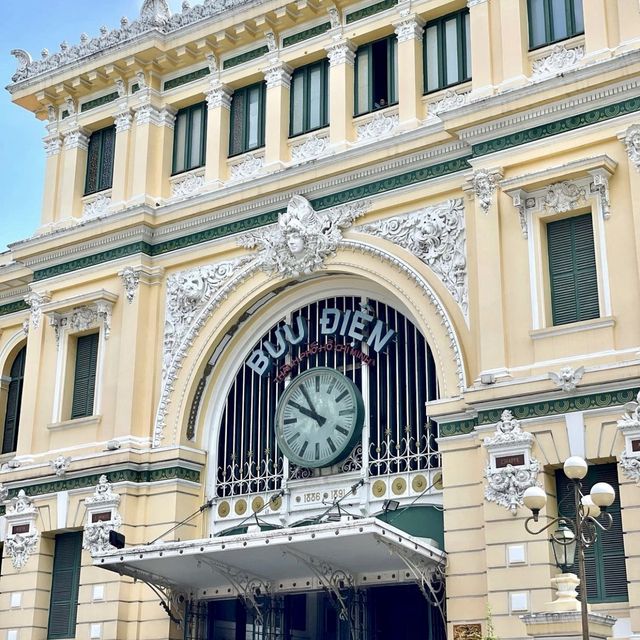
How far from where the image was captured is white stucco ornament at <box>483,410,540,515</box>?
2156 cm

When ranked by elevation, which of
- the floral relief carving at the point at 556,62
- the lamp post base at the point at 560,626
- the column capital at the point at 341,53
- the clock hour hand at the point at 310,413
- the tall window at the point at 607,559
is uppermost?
the column capital at the point at 341,53

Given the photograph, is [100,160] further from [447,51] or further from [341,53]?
[447,51]

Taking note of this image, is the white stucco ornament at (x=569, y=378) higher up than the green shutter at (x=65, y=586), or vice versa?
the white stucco ornament at (x=569, y=378)

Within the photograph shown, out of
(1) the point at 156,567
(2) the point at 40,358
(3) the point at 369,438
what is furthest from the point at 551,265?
(2) the point at 40,358

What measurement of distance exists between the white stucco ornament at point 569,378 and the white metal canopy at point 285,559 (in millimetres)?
3890

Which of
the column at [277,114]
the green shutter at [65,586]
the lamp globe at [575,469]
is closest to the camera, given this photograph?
the lamp globe at [575,469]

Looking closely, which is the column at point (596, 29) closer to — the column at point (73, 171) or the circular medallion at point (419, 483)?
the circular medallion at point (419, 483)

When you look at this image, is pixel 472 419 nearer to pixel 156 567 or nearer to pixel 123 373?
pixel 156 567

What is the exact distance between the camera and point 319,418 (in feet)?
84.9

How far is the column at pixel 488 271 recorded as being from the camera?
74.9 feet

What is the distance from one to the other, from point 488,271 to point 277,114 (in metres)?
7.68

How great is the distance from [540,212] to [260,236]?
23.4 feet

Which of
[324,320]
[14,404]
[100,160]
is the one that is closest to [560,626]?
[324,320]

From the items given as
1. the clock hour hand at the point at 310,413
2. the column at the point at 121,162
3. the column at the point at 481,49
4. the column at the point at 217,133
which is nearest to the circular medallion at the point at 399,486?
the clock hour hand at the point at 310,413
